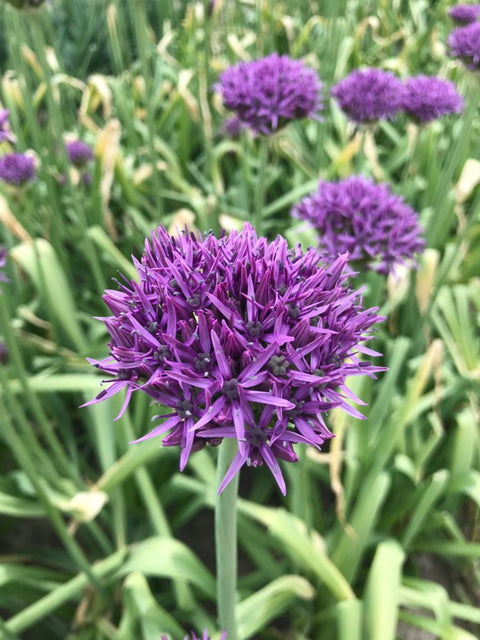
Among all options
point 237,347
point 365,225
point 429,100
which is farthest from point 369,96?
point 237,347

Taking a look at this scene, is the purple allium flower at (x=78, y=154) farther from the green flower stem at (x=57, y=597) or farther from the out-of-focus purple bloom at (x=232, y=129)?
the green flower stem at (x=57, y=597)

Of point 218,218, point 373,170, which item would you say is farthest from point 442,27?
point 218,218

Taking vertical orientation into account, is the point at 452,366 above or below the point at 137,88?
below

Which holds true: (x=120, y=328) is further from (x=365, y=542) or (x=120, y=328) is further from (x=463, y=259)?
(x=463, y=259)

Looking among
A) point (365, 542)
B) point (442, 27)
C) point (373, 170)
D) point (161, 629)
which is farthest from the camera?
point (442, 27)

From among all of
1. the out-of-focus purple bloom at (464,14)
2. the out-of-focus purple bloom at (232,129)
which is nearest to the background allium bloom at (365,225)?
the out-of-focus purple bloom at (232,129)

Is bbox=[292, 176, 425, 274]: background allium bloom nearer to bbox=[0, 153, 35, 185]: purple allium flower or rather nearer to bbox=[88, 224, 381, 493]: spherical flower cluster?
bbox=[88, 224, 381, 493]: spherical flower cluster
